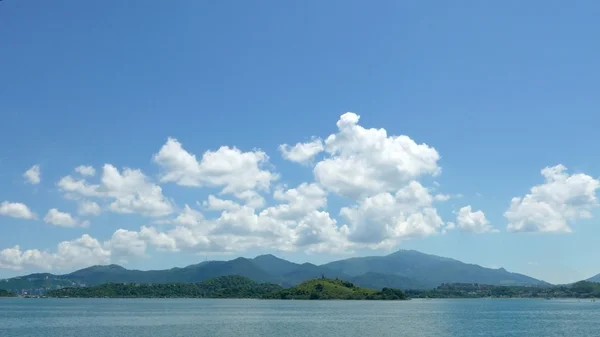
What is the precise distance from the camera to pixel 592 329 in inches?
4380

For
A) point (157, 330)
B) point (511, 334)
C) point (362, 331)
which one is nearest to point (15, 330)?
point (157, 330)

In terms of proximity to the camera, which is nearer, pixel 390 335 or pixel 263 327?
pixel 390 335

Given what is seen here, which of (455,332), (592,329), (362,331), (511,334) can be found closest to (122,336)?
(362,331)

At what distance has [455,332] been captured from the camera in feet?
347

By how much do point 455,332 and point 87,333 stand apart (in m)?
66.0

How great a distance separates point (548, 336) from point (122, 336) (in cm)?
7232

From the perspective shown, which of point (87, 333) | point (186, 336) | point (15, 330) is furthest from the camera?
point (15, 330)

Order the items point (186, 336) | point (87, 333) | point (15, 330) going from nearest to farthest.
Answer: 1. point (186, 336)
2. point (87, 333)
3. point (15, 330)

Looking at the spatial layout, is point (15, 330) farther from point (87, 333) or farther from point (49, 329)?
point (87, 333)

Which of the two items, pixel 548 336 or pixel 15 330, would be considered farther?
pixel 15 330

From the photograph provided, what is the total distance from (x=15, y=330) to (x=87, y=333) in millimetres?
18379

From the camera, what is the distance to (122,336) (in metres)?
95.0

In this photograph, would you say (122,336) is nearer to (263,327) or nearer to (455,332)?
(263,327)

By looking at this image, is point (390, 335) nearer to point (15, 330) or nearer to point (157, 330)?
point (157, 330)
